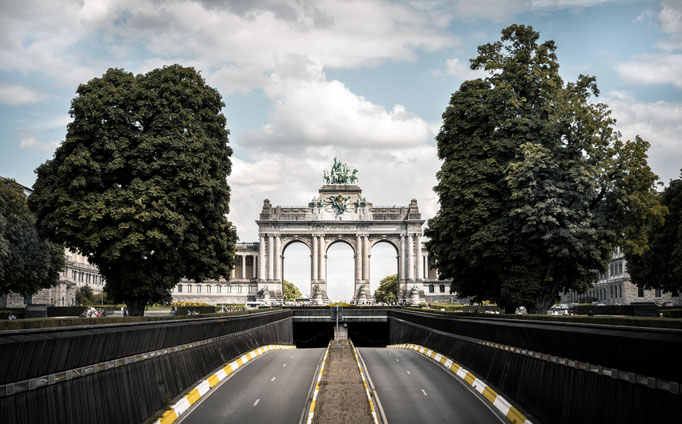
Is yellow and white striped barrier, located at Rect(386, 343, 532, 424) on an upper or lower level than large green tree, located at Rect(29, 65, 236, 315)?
lower

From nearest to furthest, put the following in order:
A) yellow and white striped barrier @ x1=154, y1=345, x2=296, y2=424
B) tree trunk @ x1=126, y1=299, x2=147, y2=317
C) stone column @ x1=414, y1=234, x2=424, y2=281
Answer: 1. yellow and white striped barrier @ x1=154, y1=345, x2=296, y2=424
2. tree trunk @ x1=126, y1=299, x2=147, y2=317
3. stone column @ x1=414, y1=234, x2=424, y2=281

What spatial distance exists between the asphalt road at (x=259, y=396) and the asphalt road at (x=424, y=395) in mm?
2887

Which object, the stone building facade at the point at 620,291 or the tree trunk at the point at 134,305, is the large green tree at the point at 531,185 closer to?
the tree trunk at the point at 134,305

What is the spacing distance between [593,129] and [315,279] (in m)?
114

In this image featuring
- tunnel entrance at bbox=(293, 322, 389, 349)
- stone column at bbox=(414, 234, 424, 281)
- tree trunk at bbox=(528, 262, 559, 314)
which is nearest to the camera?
tree trunk at bbox=(528, 262, 559, 314)

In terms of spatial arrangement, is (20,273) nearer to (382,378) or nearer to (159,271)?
(159,271)

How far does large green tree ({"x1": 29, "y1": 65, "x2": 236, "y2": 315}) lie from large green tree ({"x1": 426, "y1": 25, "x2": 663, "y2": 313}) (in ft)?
51.7

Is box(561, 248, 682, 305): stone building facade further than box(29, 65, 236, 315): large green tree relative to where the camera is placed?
Yes

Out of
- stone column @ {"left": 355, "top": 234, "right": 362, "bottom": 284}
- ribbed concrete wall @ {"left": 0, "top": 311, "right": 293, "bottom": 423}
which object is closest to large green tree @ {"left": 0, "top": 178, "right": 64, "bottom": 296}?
ribbed concrete wall @ {"left": 0, "top": 311, "right": 293, "bottom": 423}

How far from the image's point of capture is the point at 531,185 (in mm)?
37656

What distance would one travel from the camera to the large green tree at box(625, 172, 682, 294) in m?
61.8

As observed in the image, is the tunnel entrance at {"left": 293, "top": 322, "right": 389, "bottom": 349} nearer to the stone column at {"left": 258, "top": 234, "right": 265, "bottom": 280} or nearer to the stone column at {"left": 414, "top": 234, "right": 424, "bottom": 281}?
the stone column at {"left": 414, "top": 234, "right": 424, "bottom": 281}

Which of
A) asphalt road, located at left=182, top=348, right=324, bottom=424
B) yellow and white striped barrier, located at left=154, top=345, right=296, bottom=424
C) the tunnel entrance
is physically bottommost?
the tunnel entrance

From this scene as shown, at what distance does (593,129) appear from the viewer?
38.4 meters
